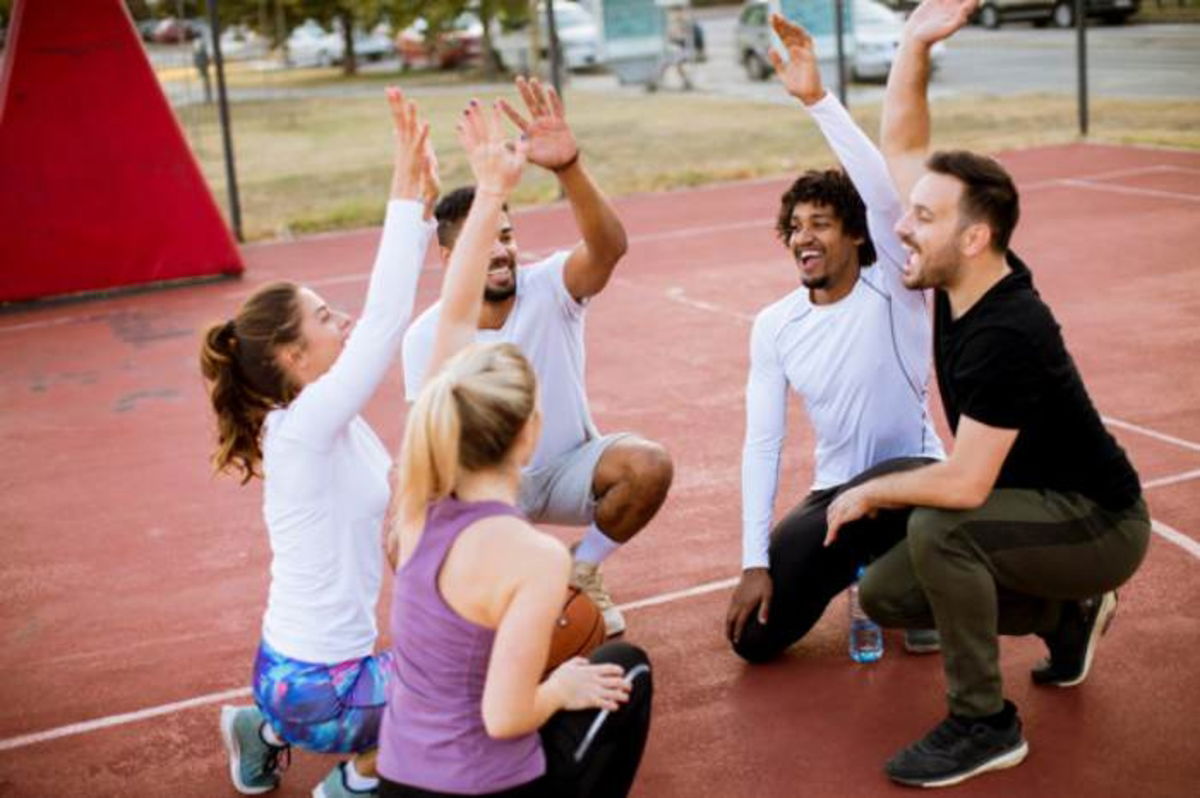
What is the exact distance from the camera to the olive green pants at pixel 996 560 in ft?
13.8

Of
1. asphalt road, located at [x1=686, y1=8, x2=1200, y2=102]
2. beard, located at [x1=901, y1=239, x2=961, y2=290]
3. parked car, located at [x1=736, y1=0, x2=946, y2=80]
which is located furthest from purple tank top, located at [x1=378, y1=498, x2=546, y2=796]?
parked car, located at [x1=736, y1=0, x2=946, y2=80]

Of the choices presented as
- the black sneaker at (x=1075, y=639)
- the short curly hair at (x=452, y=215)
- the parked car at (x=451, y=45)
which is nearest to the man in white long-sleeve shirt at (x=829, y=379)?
the black sneaker at (x=1075, y=639)

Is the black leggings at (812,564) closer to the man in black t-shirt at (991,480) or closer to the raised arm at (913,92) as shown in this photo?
the man in black t-shirt at (991,480)

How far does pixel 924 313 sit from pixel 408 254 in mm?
1911

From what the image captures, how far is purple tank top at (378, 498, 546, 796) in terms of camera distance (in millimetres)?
3205

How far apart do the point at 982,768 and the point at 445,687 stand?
174 cm

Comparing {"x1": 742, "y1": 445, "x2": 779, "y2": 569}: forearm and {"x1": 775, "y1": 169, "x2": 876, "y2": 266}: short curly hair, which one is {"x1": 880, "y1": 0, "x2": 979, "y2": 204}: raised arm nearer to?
{"x1": 775, "y1": 169, "x2": 876, "y2": 266}: short curly hair

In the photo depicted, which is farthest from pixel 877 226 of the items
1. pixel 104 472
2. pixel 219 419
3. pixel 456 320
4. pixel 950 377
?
pixel 104 472

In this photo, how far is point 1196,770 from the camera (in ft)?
13.7

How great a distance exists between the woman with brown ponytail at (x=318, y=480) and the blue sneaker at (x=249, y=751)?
242mm

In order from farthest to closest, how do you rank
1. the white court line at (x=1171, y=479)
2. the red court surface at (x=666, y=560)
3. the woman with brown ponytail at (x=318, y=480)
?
the white court line at (x=1171, y=479) → the red court surface at (x=666, y=560) → the woman with brown ponytail at (x=318, y=480)

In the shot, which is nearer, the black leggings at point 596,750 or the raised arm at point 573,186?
the black leggings at point 596,750

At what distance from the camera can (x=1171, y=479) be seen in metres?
6.52

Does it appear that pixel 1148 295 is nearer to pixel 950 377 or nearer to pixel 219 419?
pixel 950 377
